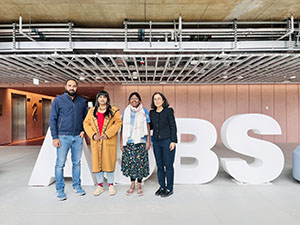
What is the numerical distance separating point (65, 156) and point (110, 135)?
2.30 feet

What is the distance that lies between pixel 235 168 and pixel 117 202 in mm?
2057

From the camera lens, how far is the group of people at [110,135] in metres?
2.94

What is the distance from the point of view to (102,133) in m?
3.00

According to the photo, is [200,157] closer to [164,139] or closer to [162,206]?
[164,139]

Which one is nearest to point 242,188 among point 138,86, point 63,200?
point 63,200

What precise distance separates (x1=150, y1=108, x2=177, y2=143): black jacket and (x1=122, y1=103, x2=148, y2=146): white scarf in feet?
0.56

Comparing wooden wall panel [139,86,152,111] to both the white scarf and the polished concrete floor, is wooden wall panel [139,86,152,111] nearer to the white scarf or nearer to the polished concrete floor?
the polished concrete floor

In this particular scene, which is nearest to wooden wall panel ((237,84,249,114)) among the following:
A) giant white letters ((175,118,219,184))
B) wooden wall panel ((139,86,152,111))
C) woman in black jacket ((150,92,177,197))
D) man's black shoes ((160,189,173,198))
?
wooden wall panel ((139,86,152,111))

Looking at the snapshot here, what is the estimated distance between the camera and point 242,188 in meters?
3.35

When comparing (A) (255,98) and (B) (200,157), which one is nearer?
(B) (200,157)

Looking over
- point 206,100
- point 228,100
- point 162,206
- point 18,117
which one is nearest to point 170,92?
point 206,100

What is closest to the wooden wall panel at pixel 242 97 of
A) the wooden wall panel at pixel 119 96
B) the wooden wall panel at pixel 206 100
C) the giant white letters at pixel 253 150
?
the wooden wall panel at pixel 206 100

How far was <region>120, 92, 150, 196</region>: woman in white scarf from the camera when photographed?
119 inches

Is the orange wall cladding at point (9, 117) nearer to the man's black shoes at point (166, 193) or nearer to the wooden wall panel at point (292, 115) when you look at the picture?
the man's black shoes at point (166, 193)
